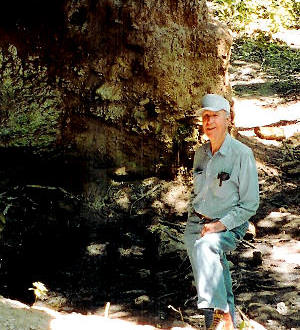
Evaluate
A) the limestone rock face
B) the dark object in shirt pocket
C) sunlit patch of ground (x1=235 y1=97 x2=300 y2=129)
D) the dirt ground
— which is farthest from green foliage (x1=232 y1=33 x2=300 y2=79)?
the dark object in shirt pocket

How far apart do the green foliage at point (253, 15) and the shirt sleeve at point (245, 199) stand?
10.8 meters

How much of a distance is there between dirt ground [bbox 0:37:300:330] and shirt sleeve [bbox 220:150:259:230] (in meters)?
1.08

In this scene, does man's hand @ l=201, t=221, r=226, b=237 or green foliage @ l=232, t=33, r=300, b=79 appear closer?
man's hand @ l=201, t=221, r=226, b=237

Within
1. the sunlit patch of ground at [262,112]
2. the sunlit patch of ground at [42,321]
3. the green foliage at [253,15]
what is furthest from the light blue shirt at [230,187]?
the green foliage at [253,15]

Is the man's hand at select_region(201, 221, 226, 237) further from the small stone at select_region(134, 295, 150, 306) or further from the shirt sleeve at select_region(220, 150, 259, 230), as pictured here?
the small stone at select_region(134, 295, 150, 306)

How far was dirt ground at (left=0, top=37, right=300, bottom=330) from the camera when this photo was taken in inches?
153

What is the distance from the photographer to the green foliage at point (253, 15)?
13.5 meters

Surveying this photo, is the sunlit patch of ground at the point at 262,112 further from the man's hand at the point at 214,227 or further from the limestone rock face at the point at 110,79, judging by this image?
the man's hand at the point at 214,227

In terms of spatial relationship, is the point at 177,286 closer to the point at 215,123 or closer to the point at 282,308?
the point at 282,308

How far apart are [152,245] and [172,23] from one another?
2608 millimetres

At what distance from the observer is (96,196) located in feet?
20.9

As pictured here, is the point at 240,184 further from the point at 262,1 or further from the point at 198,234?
the point at 262,1

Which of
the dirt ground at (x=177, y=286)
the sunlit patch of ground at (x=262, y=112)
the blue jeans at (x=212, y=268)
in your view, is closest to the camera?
the blue jeans at (x=212, y=268)

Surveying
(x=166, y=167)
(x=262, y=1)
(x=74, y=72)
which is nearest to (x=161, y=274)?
(x=166, y=167)
